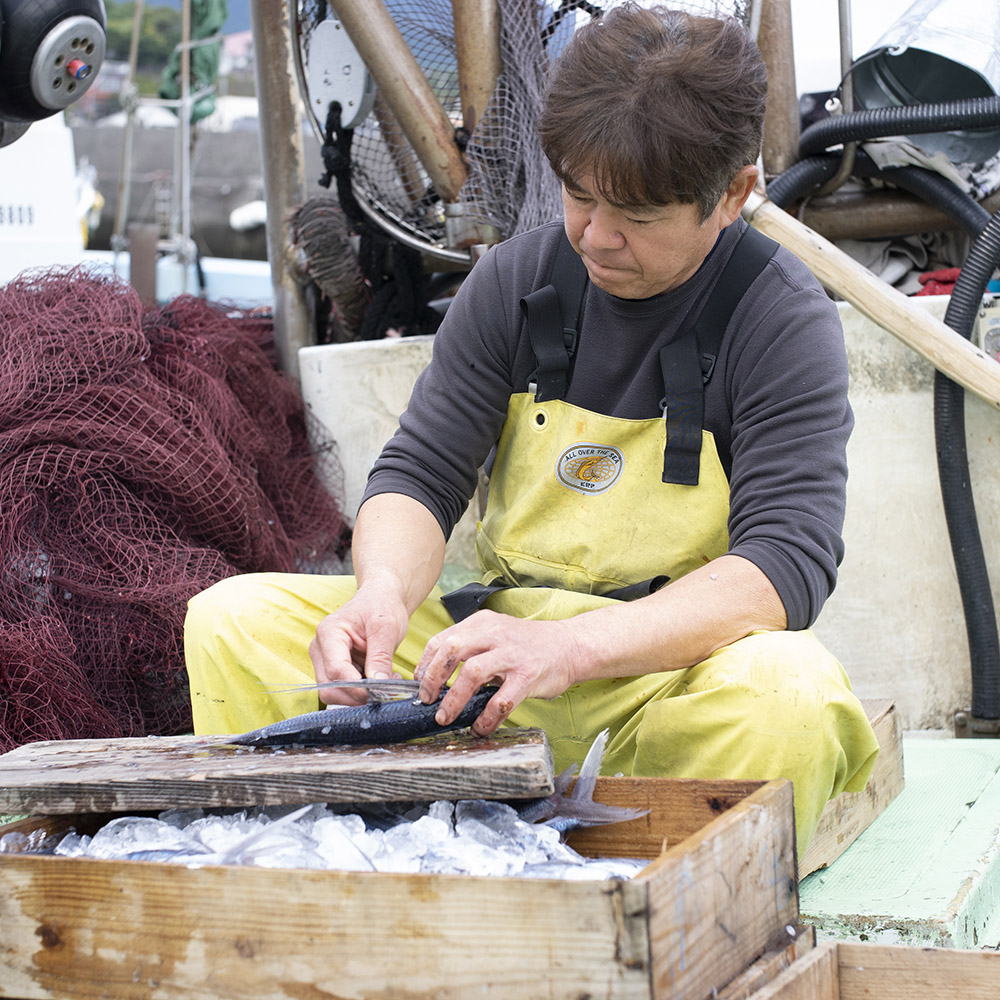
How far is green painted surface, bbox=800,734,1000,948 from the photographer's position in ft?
6.91

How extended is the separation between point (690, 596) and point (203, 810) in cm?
89

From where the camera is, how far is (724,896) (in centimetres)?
149

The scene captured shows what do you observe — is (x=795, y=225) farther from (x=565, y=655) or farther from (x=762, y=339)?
(x=565, y=655)

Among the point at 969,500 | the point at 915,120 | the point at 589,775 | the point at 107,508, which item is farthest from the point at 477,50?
the point at 589,775

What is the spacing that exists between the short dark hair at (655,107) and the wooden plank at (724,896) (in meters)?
1.03

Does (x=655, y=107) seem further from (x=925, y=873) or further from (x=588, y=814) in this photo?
(x=925, y=873)

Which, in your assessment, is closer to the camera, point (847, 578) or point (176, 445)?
point (176, 445)

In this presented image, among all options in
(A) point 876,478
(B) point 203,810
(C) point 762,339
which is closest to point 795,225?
(A) point 876,478

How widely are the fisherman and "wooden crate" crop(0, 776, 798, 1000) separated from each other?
1.02 feet

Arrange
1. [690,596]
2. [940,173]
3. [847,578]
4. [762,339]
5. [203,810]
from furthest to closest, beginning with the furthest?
[940,173]
[847,578]
[762,339]
[690,596]
[203,810]

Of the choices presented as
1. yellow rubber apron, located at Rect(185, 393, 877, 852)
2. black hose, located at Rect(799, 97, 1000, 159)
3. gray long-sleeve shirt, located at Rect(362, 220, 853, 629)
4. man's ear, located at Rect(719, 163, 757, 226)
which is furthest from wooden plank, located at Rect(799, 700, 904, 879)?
black hose, located at Rect(799, 97, 1000, 159)

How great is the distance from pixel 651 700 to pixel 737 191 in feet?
3.23

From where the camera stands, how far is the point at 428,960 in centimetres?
140

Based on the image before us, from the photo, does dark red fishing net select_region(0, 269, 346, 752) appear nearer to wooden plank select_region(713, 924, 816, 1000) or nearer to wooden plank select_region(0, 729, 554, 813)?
wooden plank select_region(0, 729, 554, 813)
